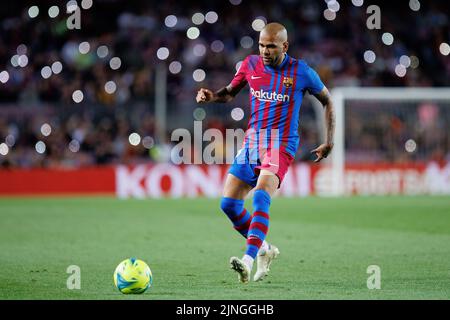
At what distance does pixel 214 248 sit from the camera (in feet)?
38.4

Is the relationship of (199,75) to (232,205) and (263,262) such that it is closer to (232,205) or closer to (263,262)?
(232,205)

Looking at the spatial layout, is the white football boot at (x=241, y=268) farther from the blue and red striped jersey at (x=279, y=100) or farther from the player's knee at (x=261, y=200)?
the blue and red striped jersey at (x=279, y=100)

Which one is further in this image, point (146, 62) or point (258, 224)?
point (146, 62)

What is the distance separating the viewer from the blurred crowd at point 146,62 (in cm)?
2295

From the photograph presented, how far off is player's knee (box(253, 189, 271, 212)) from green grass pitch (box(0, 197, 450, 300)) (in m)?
0.69

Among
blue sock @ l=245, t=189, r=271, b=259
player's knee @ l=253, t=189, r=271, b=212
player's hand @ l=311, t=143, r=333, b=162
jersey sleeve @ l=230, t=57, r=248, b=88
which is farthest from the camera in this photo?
jersey sleeve @ l=230, t=57, r=248, b=88

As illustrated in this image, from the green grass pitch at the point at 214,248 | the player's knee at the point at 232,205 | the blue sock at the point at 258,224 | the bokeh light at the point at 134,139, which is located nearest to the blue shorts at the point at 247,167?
the player's knee at the point at 232,205

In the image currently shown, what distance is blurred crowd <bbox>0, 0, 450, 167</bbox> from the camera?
22953 millimetres

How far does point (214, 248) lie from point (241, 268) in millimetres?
3797

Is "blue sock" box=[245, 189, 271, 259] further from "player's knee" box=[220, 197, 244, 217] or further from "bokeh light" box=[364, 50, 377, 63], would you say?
"bokeh light" box=[364, 50, 377, 63]

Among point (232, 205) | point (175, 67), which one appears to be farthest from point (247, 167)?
point (175, 67)

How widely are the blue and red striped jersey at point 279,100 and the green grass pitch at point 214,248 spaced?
1349 millimetres

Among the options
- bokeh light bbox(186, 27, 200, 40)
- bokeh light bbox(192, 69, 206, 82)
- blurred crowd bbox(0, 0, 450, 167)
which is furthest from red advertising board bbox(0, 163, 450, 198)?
bokeh light bbox(186, 27, 200, 40)

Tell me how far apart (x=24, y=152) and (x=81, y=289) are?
607 inches
